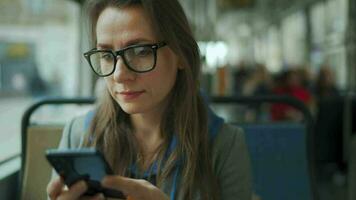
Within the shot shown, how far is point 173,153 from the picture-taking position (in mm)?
1236

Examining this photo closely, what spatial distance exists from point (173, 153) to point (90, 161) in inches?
17.2

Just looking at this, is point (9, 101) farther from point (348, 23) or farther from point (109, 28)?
point (348, 23)

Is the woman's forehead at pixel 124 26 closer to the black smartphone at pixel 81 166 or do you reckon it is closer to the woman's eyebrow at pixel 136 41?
the woman's eyebrow at pixel 136 41

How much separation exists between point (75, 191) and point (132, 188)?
103 millimetres

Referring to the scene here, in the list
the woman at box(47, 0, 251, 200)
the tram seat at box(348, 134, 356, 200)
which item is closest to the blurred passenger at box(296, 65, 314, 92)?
the tram seat at box(348, 134, 356, 200)

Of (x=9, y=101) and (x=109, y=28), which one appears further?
(x=9, y=101)

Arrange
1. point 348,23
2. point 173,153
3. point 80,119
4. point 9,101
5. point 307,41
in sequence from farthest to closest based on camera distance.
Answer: point 307,41, point 348,23, point 9,101, point 80,119, point 173,153

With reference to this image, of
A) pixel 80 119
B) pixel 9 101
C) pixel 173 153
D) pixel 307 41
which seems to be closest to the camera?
pixel 173 153

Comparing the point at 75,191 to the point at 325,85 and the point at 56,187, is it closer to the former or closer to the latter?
the point at 56,187

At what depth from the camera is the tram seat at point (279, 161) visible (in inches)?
79.3

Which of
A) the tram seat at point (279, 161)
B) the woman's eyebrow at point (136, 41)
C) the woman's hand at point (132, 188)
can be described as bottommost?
the tram seat at point (279, 161)

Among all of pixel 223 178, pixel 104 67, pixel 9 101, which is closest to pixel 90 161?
pixel 104 67

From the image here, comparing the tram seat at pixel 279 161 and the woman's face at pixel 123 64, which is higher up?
the woman's face at pixel 123 64

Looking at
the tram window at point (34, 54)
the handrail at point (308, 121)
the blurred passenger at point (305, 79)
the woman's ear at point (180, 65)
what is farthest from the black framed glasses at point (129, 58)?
the blurred passenger at point (305, 79)
